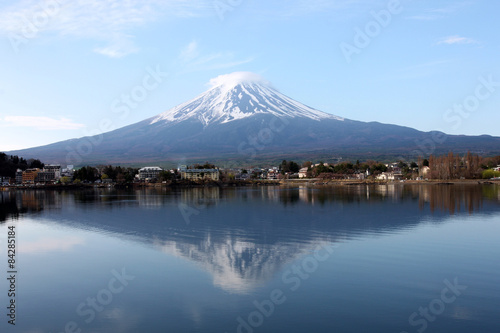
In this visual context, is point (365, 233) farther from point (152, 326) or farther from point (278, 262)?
point (152, 326)

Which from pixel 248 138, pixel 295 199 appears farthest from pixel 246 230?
pixel 248 138

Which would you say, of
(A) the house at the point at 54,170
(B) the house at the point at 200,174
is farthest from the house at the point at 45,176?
(B) the house at the point at 200,174

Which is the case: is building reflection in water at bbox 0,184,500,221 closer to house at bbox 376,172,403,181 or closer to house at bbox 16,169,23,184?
house at bbox 376,172,403,181

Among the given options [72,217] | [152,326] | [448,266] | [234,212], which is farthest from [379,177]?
[152,326]

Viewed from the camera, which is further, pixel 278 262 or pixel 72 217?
pixel 72 217

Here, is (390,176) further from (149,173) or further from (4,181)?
(4,181)

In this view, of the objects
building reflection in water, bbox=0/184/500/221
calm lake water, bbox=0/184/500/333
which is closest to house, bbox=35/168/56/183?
building reflection in water, bbox=0/184/500/221

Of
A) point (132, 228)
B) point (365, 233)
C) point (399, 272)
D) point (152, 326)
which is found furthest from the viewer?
point (132, 228)

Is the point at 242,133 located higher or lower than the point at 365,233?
higher
